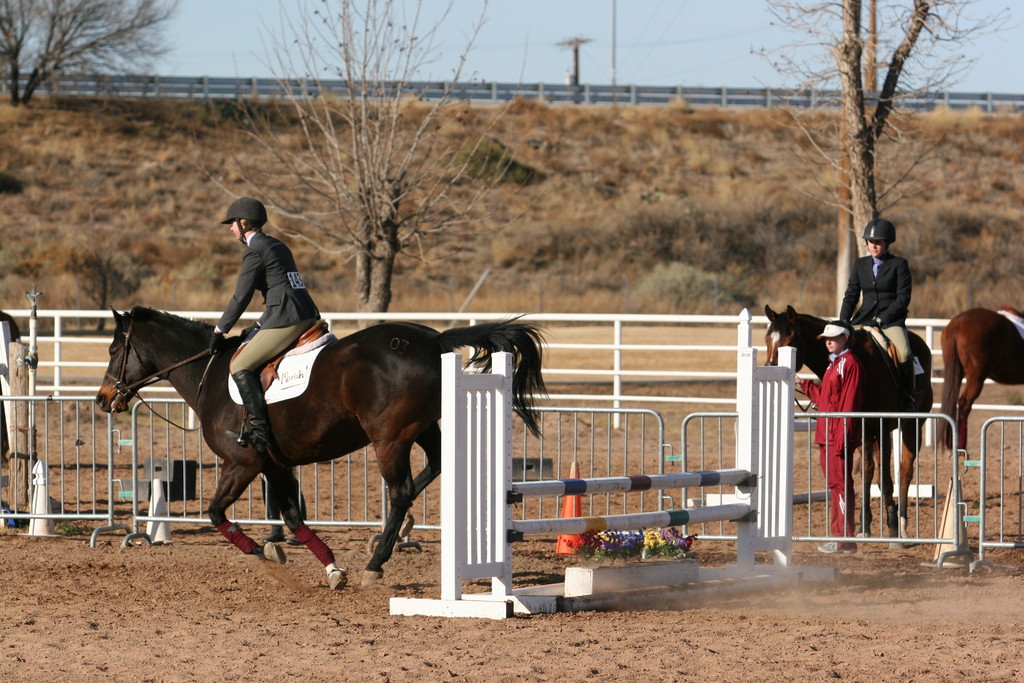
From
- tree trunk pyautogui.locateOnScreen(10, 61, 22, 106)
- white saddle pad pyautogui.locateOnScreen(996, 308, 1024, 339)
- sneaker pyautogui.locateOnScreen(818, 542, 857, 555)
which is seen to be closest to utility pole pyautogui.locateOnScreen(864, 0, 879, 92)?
white saddle pad pyautogui.locateOnScreen(996, 308, 1024, 339)

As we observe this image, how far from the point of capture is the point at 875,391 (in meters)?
10.7

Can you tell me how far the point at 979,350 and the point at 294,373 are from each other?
8.23 m

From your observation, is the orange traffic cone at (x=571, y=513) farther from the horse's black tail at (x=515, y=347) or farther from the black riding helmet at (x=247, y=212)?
the black riding helmet at (x=247, y=212)

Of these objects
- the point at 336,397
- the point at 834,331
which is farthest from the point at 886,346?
the point at 336,397

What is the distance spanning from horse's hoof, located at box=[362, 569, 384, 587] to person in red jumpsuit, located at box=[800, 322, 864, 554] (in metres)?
3.67

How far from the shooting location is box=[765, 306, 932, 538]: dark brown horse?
10.5 m

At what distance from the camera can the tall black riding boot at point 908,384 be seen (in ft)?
36.1

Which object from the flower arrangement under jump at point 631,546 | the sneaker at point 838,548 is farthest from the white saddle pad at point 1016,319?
the flower arrangement under jump at point 631,546

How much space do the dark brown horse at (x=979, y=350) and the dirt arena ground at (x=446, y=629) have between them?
453 cm

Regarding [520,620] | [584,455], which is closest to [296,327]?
[520,620]

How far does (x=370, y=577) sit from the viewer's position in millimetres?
8258

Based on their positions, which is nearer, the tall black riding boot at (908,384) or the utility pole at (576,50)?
the tall black riding boot at (908,384)

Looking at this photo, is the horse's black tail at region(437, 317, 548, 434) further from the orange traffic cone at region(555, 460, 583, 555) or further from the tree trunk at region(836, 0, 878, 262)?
the tree trunk at region(836, 0, 878, 262)

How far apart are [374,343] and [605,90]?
56.0 meters
